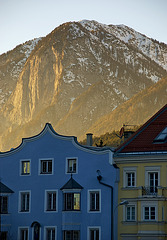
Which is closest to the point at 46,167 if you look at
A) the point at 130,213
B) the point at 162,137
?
the point at 130,213

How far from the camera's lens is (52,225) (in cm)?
6594

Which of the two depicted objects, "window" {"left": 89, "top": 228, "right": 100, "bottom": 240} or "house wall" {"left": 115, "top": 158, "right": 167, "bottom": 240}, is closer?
"house wall" {"left": 115, "top": 158, "right": 167, "bottom": 240}

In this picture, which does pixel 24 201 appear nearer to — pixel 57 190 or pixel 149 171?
pixel 57 190

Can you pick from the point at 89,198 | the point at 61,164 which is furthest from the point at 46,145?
the point at 89,198

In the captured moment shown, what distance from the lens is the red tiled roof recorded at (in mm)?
63375

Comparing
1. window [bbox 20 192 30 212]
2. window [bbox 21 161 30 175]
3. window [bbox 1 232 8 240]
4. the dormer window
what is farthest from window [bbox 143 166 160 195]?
window [bbox 1 232 8 240]

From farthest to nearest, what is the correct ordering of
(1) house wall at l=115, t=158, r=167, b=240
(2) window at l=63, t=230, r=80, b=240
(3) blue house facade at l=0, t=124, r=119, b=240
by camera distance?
1. (2) window at l=63, t=230, r=80, b=240
2. (3) blue house facade at l=0, t=124, r=119, b=240
3. (1) house wall at l=115, t=158, r=167, b=240

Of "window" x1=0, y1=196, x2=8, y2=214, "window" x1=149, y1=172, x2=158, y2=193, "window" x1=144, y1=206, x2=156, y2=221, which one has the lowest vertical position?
"window" x1=144, y1=206, x2=156, y2=221

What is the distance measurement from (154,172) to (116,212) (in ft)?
17.1

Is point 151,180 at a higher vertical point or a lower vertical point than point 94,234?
higher

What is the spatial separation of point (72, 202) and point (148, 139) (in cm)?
942

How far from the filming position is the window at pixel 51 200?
66.6 m

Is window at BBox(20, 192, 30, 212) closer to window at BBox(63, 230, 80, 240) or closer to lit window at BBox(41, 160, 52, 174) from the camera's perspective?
lit window at BBox(41, 160, 52, 174)

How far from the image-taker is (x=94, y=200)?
6488 centimetres
